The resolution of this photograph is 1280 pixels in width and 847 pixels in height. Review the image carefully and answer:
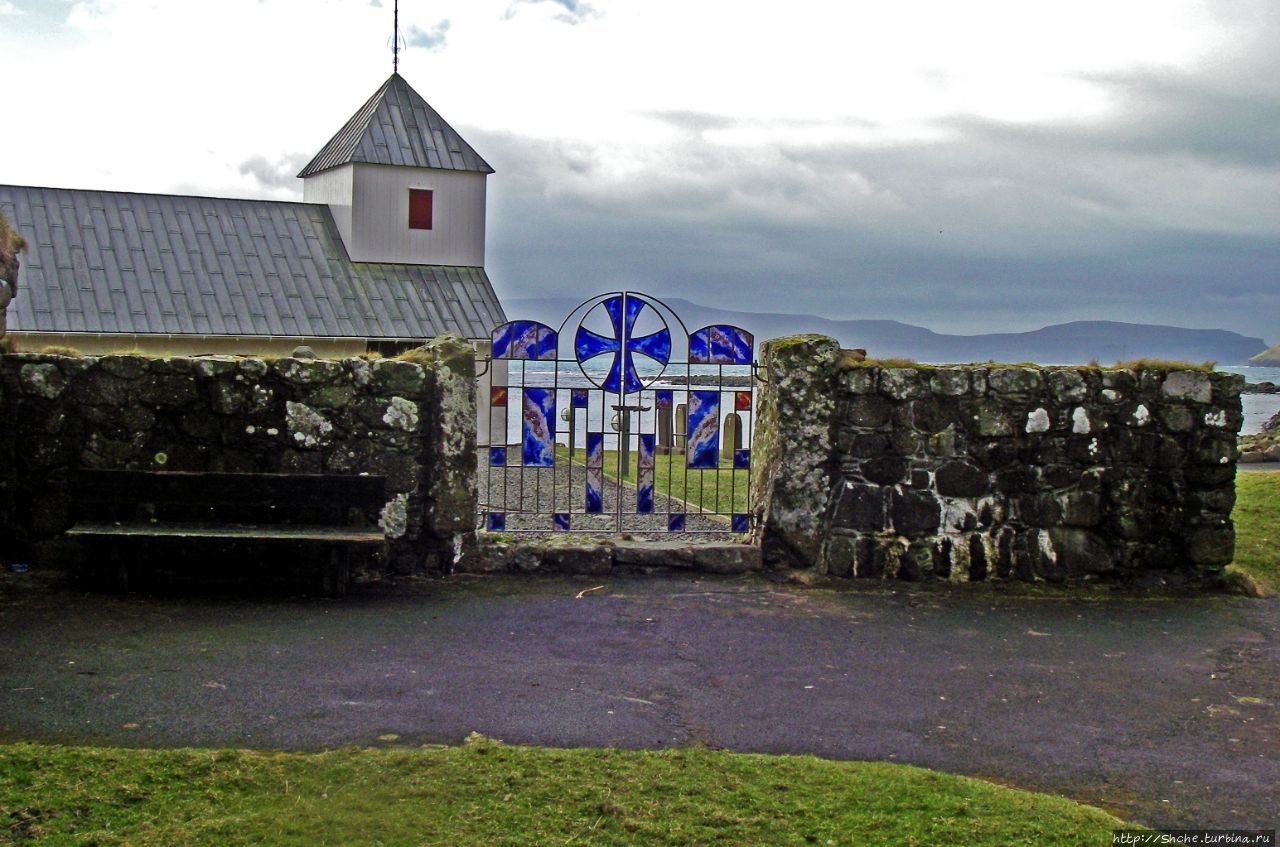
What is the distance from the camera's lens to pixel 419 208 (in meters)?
33.4

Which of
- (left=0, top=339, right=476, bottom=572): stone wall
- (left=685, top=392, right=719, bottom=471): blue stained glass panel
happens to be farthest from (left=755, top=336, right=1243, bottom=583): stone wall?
(left=0, top=339, right=476, bottom=572): stone wall

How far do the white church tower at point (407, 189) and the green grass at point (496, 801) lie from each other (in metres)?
28.6

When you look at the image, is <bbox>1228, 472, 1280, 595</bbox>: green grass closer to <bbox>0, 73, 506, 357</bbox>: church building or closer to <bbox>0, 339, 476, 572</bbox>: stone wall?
<bbox>0, 339, 476, 572</bbox>: stone wall

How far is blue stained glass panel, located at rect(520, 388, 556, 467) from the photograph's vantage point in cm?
1069

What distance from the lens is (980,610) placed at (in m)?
9.63

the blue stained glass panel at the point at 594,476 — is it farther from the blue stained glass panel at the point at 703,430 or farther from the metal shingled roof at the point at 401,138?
the metal shingled roof at the point at 401,138

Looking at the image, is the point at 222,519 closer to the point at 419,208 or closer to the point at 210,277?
the point at 210,277

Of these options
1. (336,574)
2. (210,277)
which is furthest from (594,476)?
(210,277)

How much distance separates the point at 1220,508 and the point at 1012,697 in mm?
4228

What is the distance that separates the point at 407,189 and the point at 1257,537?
976 inches

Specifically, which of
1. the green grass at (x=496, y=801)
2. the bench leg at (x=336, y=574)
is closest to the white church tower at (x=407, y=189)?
the bench leg at (x=336, y=574)

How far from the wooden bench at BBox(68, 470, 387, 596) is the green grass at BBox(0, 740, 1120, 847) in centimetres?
345

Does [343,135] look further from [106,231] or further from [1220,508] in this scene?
[1220,508]

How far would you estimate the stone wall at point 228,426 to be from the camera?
9.52 m
